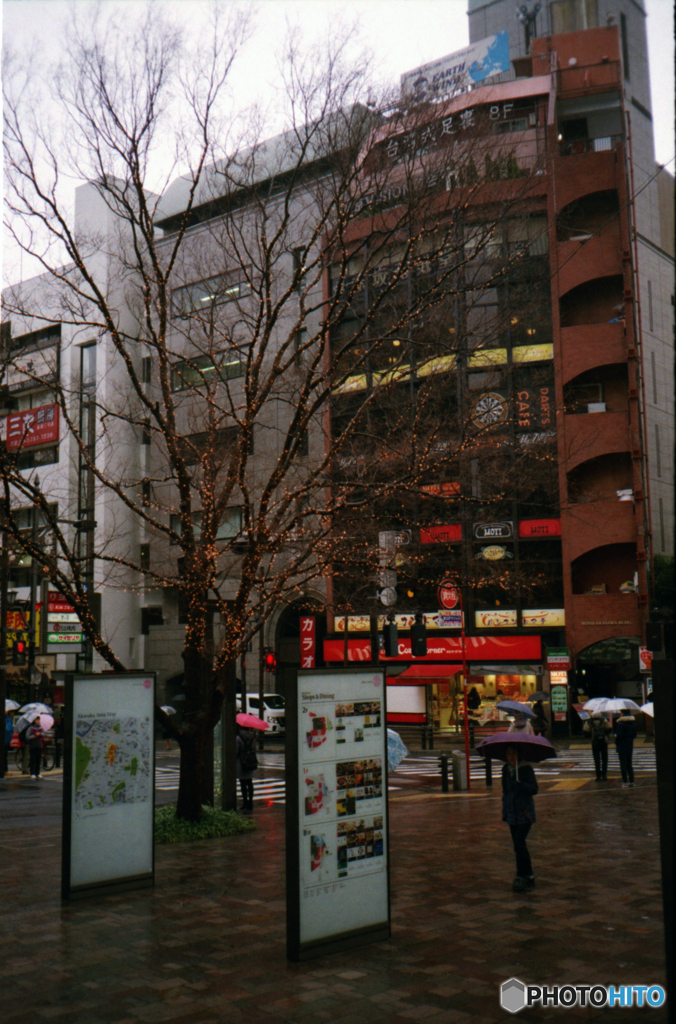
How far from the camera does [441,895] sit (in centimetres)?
880

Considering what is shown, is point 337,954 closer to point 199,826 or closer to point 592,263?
point 199,826

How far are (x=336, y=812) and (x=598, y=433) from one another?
31.8 m

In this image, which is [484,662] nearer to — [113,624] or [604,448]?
[604,448]

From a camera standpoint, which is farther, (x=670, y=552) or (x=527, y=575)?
(x=670, y=552)

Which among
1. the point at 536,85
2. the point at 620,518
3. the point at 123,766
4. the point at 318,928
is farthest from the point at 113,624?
the point at 318,928

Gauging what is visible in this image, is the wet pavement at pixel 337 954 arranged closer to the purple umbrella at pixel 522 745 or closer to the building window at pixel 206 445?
the purple umbrella at pixel 522 745

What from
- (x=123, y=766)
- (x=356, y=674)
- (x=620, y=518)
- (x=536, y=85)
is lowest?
(x=123, y=766)

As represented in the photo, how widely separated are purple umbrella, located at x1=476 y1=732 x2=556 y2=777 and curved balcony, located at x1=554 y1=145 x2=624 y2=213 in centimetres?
3387

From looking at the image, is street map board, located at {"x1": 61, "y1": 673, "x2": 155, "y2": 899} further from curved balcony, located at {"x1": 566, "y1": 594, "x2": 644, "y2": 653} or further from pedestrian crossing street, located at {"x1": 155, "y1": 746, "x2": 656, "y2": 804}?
curved balcony, located at {"x1": 566, "y1": 594, "x2": 644, "y2": 653}

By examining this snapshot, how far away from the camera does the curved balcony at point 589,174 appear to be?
3781 centimetres

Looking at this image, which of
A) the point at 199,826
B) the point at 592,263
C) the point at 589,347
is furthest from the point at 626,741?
the point at 592,263

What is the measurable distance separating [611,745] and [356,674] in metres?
26.5

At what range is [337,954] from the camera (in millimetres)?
6879

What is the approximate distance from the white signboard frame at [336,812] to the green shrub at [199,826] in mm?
6039
